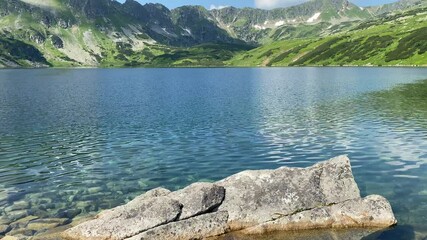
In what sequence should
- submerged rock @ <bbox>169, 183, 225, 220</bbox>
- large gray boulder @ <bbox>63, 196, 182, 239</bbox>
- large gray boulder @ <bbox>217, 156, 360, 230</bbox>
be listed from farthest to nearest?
1. large gray boulder @ <bbox>217, 156, 360, 230</bbox>
2. submerged rock @ <bbox>169, 183, 225, 220</bbox>
3. large gray boulder @ <bbox>63, 196, 182, 239</bbox>

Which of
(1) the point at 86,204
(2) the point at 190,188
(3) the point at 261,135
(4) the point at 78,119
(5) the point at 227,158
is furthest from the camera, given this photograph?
(4) the point at 78,119

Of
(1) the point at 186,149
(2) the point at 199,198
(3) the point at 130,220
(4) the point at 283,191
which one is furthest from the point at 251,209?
(1) the point at 186,149

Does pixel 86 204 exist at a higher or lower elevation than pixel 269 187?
lower

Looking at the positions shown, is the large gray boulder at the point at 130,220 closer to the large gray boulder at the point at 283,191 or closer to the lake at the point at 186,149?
the large gray boulder at the point at 283,191

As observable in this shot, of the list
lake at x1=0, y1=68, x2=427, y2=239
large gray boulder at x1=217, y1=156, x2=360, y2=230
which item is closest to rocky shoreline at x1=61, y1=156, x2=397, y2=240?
large gray boulder at x1=217, y1=156, x2=360, y2=230

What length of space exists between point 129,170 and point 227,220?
17.3 m

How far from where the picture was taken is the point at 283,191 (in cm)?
2445

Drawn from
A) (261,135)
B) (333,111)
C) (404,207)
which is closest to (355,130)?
(261,135)

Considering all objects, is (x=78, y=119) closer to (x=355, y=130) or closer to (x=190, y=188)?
(x=355, y=130)

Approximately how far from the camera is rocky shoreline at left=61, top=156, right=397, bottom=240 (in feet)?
70.6

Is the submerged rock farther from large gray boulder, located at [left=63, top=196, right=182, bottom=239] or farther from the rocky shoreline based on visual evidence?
large gray boulder, located at [left=63, top=196, right=182, bottom=239]

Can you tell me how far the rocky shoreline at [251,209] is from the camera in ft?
70.6

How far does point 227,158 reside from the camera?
41.4 m

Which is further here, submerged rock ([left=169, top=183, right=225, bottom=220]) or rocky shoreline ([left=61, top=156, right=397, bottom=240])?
submerged rock ([left=169, top=183, right=225, bottom=220])
